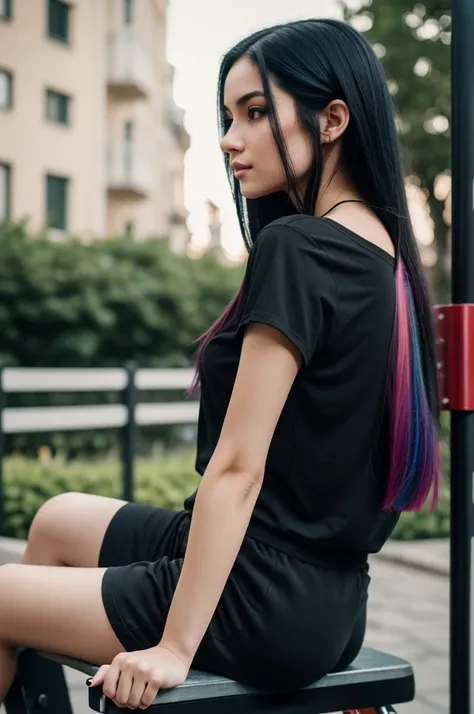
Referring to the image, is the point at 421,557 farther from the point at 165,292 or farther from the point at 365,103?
the point at 165,292

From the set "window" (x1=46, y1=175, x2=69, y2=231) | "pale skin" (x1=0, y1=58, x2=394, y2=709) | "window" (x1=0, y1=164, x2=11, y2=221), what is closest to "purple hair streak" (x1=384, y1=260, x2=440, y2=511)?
"pale skin" (x1=0, y1=58, x2=394, y2=709)

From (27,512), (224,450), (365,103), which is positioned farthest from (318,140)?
(27,512)

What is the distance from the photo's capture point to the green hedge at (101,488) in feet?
24.6

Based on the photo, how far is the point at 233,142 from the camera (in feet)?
5.68

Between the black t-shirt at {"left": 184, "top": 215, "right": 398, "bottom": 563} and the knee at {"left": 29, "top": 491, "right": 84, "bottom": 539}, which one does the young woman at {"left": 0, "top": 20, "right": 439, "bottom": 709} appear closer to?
the black t-shirt at {"left": 184, "top": 215, "right": 398, "bottom": 563}

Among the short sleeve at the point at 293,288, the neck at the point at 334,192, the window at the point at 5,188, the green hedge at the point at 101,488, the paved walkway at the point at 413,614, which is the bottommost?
the paved walkway at the point at 413,614

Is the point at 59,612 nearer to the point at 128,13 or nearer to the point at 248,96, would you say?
the point at 248,96

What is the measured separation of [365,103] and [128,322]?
11716 mm

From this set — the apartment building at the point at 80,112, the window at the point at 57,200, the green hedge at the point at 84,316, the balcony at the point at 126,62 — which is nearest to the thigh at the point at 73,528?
the green hedge at the point at 84,316

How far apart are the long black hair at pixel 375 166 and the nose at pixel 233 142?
68 mm

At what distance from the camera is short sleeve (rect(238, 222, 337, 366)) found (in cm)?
151

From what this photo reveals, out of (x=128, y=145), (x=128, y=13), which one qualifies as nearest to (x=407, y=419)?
(x=128, y=145)

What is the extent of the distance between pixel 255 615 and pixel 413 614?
10.5ft

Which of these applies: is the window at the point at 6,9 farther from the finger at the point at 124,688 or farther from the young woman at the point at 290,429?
the finger at the point at 124,688
